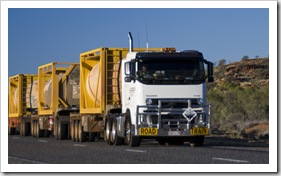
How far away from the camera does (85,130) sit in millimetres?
32812

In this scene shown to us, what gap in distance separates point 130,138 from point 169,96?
195 centimetres

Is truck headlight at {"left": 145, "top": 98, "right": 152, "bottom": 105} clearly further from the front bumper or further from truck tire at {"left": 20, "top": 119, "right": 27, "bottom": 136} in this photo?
truck tire at {"left": 20, "top": 119, "right": 27, "bottom": 136}

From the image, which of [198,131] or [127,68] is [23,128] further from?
[198,131]

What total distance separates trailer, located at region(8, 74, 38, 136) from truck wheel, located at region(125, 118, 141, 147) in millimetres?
19361

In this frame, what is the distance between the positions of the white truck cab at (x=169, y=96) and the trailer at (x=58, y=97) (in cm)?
1177

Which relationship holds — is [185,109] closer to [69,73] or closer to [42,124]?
[69,73]

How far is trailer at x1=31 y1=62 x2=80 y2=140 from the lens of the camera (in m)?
37.8

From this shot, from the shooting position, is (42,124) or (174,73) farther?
(42,124)

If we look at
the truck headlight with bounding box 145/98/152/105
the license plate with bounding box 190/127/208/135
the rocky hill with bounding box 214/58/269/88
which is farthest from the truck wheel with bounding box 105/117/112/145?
the rocky hill with bounding box 214/58/269/88

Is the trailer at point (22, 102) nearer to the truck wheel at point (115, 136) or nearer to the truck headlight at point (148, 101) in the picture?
the truck wheel at point (115, 136)

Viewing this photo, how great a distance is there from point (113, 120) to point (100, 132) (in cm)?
490

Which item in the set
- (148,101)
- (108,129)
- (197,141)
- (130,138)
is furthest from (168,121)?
(108,129)

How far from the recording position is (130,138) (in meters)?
26.7

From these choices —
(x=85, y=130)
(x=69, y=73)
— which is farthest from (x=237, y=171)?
(x=69, y=73)
